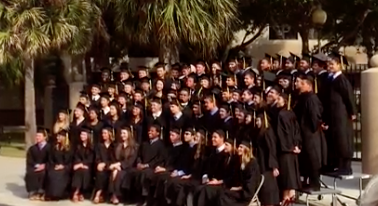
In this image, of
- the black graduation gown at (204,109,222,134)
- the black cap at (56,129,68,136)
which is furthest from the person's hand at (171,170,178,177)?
the black cap at (56,129,68,136)

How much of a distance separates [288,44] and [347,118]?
19.3 metres

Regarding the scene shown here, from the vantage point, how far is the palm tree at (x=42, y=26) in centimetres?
1541

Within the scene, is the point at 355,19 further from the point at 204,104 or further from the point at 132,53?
the point at 204,104

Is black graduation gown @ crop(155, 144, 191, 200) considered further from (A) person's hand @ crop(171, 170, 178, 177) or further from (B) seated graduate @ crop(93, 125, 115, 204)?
(B) seated graduate @ crop(93, 125, 115, 204)

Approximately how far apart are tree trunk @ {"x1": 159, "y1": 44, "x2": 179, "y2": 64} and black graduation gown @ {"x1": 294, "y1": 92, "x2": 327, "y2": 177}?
6348 mm

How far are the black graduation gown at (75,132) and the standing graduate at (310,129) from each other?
3830 mm

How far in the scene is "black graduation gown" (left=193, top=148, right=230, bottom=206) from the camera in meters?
9.81

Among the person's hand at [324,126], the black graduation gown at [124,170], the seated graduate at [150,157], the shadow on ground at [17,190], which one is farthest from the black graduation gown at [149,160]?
the person's hand at [324,126]

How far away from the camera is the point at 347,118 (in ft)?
32.8

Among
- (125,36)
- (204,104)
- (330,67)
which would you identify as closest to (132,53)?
(125,36)

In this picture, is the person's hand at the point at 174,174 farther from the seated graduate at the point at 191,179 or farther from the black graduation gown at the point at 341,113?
the black graduation gown at the point at 341,113

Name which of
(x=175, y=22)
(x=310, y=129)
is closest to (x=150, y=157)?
(x=310, y=129)

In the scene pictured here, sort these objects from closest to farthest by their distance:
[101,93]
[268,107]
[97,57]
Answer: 1. [268,107]
2. [101,93]
3. [97,57]

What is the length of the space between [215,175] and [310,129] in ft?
4.60
